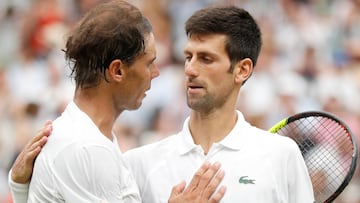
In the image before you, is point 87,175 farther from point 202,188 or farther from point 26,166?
point 202,188

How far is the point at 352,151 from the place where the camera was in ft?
18.6

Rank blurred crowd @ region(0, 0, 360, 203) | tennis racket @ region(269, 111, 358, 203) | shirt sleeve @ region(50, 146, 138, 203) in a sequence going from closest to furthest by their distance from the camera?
1. shirt sleeve @ region(50, 146, 138, 203)
2. tennis racket @ region(269, 111, 358, 203)
3. blurred crowd @ region(0, 0, 360, 203)

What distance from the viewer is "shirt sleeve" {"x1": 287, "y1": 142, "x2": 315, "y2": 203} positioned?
5.23 metres

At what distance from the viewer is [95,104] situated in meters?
4.91

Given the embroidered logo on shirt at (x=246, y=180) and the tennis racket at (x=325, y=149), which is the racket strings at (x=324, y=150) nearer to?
the tennis racket at (x=325, y=149)

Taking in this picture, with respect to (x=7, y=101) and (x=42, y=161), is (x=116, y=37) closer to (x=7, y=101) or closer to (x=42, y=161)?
(x=42, y=161)

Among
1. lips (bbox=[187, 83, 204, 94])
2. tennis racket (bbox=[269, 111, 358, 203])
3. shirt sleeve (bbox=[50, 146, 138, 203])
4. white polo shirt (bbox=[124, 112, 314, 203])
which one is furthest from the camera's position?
tennis racket (bbox=[269, 111, 358, 203])

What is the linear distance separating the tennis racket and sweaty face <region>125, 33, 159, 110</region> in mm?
1029

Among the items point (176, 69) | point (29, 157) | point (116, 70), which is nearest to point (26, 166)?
point (29, 157)

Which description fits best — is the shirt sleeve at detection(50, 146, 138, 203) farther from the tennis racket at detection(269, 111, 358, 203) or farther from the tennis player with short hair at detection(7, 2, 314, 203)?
the tennis racket at detection(269, 111, 358, 203)

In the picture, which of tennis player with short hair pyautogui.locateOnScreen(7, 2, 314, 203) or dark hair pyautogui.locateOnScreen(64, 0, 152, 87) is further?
tennis player with short hair pyautogui.locateOnScreen(7, 2, 314, 203)

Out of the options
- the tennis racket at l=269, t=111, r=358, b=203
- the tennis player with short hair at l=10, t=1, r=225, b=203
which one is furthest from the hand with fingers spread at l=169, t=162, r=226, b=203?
the tennis racket at l=269, t=111, r=358, b=203

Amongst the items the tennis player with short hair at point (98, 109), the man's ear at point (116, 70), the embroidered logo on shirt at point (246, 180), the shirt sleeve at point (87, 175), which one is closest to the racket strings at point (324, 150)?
the embroidered logo on shirt at point (246, 180)

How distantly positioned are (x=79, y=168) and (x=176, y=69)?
6501 millimetres
